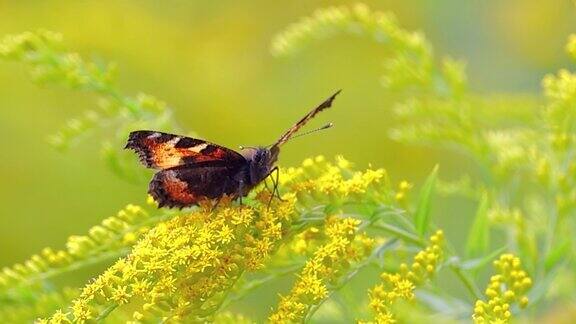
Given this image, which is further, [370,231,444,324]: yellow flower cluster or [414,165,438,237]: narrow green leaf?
[414,165,438,237]: narrow green leaf

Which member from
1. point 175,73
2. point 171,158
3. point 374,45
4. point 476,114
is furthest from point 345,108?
point 171,158

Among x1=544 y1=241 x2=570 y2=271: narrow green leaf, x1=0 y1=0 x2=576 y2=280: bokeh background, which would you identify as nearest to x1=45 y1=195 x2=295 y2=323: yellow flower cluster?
x1=544 y1=241 x2=570 y2=271: narrow green leaf

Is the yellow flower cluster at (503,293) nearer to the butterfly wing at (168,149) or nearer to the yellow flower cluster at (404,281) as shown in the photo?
the yellow flower cluster at (404,281)

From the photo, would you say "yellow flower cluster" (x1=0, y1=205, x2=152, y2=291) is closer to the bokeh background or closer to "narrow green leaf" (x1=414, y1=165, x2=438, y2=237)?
"narrow green leaf" (x1=414, y1=165, x2=438, y2=237)

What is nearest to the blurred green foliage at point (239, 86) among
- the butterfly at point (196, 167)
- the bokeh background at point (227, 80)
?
the bokeh background at point (227, 80)

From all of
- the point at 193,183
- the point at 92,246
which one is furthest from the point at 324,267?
the point at 92,246

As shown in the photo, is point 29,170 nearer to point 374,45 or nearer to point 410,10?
point 374,45

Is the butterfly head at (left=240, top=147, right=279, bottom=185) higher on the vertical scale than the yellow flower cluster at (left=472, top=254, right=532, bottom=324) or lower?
higher
